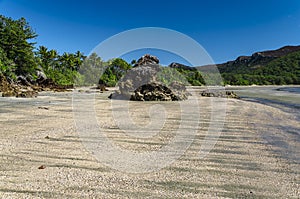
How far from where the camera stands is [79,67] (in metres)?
46.2

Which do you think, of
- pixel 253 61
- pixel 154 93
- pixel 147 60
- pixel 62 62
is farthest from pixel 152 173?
pixel 253 61

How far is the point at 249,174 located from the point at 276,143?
4.24 ft

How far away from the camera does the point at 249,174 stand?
1.90 metres

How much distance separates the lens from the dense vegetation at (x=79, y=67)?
19469 mm

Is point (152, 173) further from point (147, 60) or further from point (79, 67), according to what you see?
point (79, 67)

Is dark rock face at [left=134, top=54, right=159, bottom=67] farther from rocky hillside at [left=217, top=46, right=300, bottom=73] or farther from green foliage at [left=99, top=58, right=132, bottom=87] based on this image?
rocky hillside at [left=217, top=46, right=300, bottom=73]

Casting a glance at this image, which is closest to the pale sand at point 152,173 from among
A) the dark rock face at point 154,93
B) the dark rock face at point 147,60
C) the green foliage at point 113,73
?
the dark rock face at point 154,93

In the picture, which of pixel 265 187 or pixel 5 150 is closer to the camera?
pixel 265 187

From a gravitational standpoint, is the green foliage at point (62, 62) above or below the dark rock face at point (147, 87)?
above

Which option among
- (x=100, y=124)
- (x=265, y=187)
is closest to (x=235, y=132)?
(x=265, y=187)

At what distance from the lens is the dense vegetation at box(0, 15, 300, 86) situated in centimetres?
1947

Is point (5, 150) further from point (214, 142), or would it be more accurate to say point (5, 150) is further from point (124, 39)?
point (124, 39)

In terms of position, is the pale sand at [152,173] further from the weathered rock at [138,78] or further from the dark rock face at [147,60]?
the dark rock face at [147,60]

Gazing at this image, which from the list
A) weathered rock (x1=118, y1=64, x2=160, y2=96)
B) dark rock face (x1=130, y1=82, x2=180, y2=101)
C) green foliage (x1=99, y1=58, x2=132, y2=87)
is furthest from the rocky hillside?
dark rock face (x1=130, y1=82, x2=180, y2=101)
